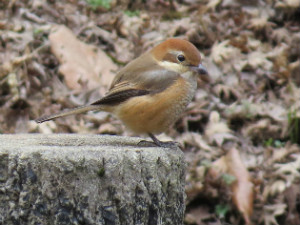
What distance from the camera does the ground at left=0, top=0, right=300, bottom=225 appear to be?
523cm

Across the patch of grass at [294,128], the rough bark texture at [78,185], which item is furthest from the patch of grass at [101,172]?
the patch of grass at [294,128]

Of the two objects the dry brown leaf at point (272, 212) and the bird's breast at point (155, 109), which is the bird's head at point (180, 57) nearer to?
the bird's breast at point (155, 109)

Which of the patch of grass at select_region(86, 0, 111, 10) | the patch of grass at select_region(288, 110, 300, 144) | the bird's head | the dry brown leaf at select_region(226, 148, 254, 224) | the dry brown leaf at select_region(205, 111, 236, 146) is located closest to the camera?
the bird's head

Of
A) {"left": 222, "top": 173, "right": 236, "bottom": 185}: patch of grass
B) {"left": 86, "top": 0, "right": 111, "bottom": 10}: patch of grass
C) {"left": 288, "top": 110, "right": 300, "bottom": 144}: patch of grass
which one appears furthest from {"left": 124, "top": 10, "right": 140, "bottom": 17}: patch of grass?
{"left": 222, "top": 173, "right": 236, "bottom": 185}: patch of grass

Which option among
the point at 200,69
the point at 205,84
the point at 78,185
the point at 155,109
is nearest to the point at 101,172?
the point at 78,185

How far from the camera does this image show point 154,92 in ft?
12.1

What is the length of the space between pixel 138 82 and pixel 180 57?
0.36 metres

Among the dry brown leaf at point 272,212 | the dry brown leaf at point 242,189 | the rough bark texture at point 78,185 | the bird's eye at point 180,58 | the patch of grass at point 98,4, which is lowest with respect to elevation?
the rough bark texture at point 78,185

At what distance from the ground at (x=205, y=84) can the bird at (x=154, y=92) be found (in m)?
1.63

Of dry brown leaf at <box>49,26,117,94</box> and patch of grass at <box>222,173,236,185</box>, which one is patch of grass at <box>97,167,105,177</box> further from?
dry brown leaf at <box>49,26,117,94</box>

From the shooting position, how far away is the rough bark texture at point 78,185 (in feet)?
8.50

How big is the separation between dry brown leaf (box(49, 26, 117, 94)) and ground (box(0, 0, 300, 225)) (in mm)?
12

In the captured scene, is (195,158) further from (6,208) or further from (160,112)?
(6,208)

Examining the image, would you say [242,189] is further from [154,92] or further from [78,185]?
[78,185]
